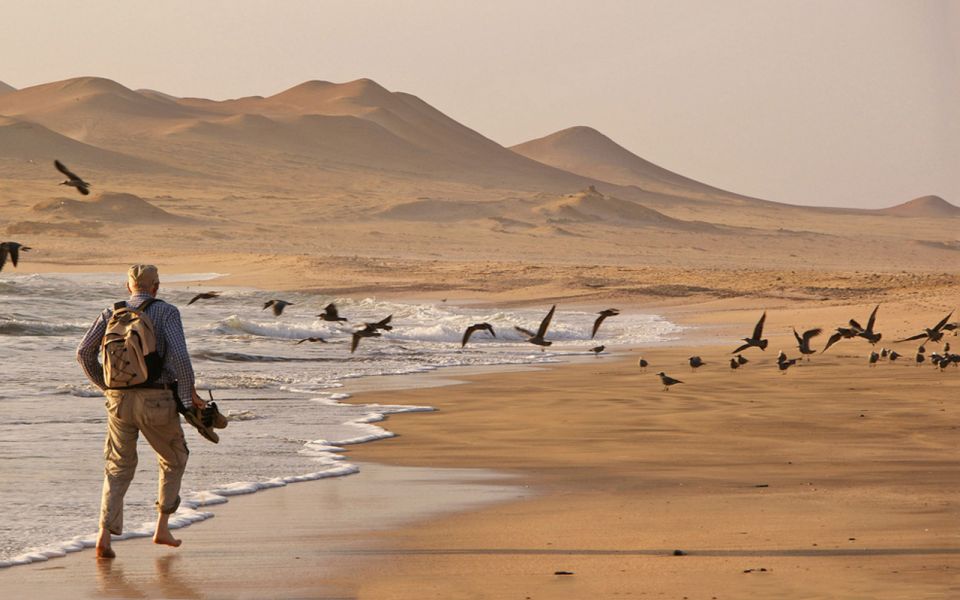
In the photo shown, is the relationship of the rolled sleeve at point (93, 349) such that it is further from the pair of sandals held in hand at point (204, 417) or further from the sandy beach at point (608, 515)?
the sandy beach at point (608, 515)

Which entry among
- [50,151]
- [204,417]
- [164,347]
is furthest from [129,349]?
[50,151]

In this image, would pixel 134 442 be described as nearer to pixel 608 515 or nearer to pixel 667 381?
pixel 608 515

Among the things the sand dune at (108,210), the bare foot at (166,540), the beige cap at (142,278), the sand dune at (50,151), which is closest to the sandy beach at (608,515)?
the bare foot at (166,540)

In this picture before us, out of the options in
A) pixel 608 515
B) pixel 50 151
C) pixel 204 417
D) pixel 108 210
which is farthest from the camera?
pixel 50 151

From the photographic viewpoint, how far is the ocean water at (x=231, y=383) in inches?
356

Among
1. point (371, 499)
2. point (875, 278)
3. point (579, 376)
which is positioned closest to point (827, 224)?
point (875, 278)

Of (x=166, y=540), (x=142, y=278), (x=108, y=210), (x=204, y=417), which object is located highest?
(x=142, y=278)

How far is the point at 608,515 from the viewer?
837cm

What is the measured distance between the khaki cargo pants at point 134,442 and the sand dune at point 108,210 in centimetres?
6454

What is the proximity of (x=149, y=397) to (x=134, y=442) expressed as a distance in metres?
0.34

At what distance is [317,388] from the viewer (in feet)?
56.7

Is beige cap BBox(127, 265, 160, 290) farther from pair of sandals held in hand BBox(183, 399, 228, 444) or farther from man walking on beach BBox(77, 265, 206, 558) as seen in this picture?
pair of sandals held in hand BBox(183, 399, 228, 444)

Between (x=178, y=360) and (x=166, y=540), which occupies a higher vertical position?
(x=178, y=360)

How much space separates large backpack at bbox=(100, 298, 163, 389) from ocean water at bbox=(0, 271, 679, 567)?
3.21ft
